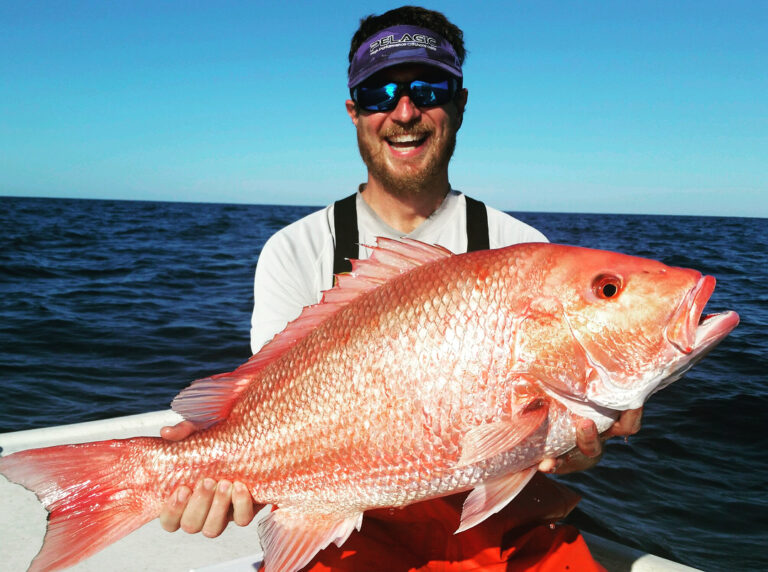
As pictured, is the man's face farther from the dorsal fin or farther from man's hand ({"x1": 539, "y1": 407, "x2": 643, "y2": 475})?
man's hand ({"x1": 539, "y1": 407, "x2": 643, "y2": 475})

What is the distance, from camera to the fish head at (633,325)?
1.84 metres

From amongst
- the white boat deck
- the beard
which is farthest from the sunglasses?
the white boat deck

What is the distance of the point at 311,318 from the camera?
7.49 feet

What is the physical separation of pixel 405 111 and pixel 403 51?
1.05ft

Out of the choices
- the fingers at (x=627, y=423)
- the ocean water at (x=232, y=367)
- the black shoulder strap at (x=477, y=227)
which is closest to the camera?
the fingers at (x=627, y=423)

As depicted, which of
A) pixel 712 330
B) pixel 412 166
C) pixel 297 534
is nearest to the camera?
pixel 712 330

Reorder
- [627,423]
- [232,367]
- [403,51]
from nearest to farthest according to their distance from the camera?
[627,423], [403,51], [232,367]

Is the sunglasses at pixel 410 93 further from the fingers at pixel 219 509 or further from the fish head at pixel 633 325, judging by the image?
the fingers at pixel 219 509

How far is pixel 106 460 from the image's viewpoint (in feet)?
7.15

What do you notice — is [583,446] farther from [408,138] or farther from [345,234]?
[408,138]

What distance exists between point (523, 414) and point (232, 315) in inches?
487

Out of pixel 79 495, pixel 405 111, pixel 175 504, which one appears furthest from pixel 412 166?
pixel 79 495

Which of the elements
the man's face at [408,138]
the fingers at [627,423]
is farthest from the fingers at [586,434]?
the man's face at [408,138]

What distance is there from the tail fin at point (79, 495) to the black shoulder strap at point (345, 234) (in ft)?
4.97
